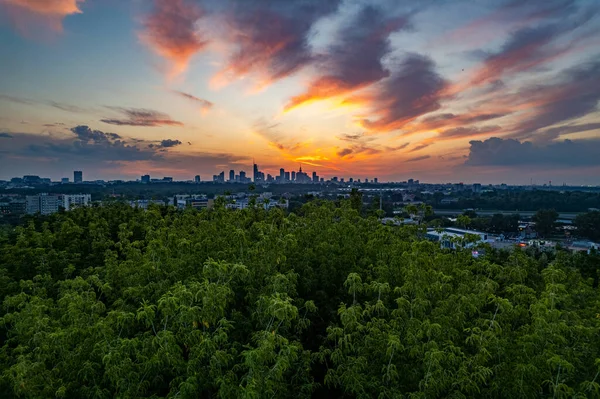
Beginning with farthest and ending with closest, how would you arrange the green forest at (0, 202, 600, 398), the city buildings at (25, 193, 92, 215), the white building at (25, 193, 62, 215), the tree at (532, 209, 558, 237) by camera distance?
the white building at (25, 193, 62, 215), the city buildings at (25, 193, 92, 215), the tree at (532, 209, 558, 237), the green forest at (0, 202, 600, 398)

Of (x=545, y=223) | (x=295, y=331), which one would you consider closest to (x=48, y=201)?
(x=295, y=331)

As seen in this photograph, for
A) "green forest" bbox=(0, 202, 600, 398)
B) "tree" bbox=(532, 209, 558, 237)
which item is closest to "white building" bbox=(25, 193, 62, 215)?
"green forest" bbox=(0, 202, 600, 398)

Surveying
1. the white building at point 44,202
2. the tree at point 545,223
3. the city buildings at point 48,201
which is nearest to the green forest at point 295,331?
the tree at point 545,223

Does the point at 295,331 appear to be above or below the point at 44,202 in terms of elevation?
above

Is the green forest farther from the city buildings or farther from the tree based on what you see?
the city buildings

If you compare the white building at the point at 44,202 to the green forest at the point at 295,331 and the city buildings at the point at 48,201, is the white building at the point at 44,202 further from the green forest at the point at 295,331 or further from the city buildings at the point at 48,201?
the green forest at the point at 295,331

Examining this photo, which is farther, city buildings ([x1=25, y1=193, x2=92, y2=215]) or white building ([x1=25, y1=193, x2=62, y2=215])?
white building ([x1=25, y1=193, x2=62, y2=215])

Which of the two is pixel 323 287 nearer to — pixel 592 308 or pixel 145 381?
pixel 145 381

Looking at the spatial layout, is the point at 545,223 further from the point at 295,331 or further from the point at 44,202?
the point at 44,202

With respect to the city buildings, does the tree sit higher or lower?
lower

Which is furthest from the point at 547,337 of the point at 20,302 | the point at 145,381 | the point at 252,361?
the point at 20,302
